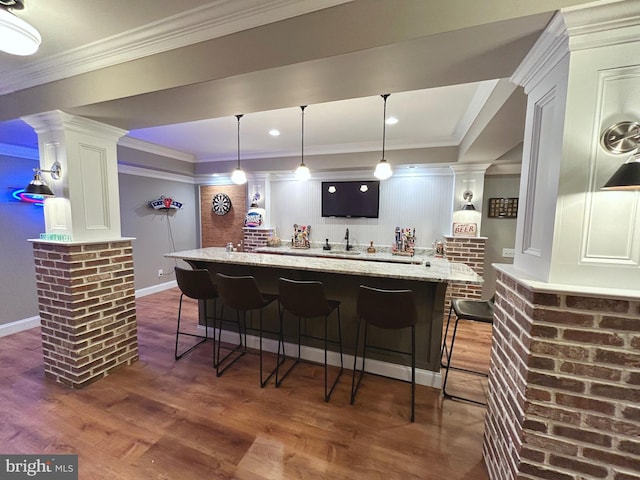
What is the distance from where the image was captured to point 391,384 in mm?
2318

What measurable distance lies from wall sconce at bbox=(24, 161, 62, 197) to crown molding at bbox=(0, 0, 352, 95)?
0.64 meters

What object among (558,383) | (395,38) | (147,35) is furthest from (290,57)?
(558,383)

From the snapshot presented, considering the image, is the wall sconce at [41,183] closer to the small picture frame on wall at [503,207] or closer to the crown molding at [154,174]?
the crown molding at [154,174]

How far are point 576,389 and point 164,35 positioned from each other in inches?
109

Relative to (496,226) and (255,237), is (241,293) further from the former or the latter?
(496,226)

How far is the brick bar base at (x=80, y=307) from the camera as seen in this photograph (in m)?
2.18

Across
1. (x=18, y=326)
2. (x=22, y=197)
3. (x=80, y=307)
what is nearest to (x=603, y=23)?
(x=80, y=307)

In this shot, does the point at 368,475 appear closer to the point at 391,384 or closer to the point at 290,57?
the point at 391,384

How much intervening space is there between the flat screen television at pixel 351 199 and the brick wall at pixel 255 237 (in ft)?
3.85

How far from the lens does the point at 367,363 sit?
2.48 m

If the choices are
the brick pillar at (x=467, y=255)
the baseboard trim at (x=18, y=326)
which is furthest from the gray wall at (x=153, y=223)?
the brick pillar at (x=467, y=255)

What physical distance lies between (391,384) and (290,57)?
2526 mm

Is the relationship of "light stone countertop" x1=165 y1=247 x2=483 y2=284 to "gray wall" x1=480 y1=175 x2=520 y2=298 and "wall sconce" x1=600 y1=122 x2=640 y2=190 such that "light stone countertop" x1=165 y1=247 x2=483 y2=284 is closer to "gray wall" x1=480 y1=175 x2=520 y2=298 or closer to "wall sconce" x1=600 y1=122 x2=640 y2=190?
"wall sconce" x1=600 y1=122 x2=640 y2=190

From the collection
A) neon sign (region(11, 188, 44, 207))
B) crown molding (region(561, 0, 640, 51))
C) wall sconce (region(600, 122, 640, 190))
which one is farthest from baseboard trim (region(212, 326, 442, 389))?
neon sign (region(11, 188, 44, 207))
